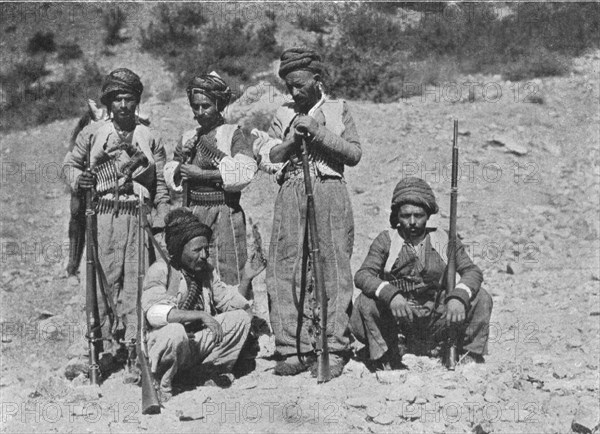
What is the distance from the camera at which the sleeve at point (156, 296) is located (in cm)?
634

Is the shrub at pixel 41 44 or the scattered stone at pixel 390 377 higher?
the shrub at pixel 41 44

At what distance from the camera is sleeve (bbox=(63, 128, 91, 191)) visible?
23.1 feet

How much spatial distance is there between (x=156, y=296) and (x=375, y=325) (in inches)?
57.7

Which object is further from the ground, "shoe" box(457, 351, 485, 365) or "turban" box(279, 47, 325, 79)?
"turban" box(279, 47, 325, 79)

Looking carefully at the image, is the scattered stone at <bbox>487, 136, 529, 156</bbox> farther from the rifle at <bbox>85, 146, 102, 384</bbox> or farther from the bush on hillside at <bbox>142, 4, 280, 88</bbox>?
the rifle at <bbox>85, 146, 102, 384</bbox>

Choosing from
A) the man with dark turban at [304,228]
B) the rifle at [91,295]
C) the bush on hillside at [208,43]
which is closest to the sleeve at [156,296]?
the rifle at [91,295]

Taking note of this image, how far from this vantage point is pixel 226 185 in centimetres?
672

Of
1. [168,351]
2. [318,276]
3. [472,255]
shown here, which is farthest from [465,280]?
[472,255]

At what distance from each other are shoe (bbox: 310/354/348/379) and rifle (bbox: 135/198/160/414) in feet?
3.69

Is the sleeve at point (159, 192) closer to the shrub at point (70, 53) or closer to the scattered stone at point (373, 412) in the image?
the scattered stone at point (373, 412)

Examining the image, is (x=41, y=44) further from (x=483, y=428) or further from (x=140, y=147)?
(x=483, y=428)

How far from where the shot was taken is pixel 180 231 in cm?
637

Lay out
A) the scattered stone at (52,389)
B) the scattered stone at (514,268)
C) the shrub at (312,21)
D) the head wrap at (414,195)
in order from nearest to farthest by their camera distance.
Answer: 1. the head wrap at (414,195)
2. the scattered stone at (52,389)
3. the scattered stone at (514,268)
4. the shrub at (312,21)

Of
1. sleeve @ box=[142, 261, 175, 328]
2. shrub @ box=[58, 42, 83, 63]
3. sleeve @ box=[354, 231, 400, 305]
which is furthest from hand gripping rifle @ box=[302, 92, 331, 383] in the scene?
shrub @ box=[58, 42, 83, 63]
